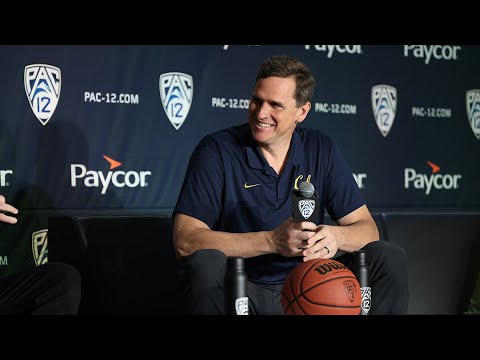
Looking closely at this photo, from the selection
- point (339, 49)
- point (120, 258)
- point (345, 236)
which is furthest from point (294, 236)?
point (339, 49)

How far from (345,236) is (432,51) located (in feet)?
6.45

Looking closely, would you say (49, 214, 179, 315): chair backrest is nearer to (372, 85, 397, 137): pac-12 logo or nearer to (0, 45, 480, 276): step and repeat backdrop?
(0, 45, 480, 276): step and repeat backdrop

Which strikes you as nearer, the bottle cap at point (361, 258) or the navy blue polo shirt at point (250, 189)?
the bottle cap at point (361, 258)

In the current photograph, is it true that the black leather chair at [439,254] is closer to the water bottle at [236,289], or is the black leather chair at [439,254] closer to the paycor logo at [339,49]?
the paycor logo at [339,49]

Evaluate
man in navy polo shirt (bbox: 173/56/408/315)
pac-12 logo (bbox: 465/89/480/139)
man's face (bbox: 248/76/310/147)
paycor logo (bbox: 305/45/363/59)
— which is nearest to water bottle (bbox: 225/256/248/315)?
man in navy polo shirt (bbox: 173/56/408/315)

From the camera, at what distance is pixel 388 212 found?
3.43 meters

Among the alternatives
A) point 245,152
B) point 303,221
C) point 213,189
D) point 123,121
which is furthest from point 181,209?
point 123,121

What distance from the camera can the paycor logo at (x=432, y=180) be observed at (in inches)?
158

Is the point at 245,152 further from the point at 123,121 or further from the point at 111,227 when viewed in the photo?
the point at 123,121

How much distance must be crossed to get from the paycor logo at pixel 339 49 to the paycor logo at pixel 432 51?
0.30 m

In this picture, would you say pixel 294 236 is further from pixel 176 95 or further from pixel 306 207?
pixel 176 95

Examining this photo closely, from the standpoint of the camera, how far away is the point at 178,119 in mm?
3600

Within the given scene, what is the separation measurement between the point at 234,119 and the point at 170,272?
95 centimetres

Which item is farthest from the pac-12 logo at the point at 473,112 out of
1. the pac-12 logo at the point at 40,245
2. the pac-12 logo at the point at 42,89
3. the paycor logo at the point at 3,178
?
the paycor logo at the point at 3,178
